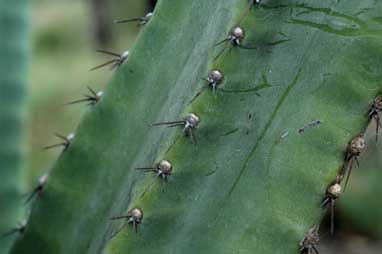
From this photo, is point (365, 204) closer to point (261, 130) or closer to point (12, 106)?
point (12, 106)

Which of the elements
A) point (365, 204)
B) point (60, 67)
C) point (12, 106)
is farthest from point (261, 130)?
point (60, 67)

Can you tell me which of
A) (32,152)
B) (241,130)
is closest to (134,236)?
(241,130)

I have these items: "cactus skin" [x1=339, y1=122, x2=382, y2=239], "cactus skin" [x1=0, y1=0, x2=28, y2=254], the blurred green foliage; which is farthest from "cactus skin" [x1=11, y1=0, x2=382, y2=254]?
"cactus skin" [x1=339, y1=122, x2=382, y2=239]

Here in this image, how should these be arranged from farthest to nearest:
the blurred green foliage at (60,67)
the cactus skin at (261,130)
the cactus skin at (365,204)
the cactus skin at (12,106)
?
the blurred green foliage at (60,67) < the cactus skin at (365,204) < the cactus skin at (12,106) < the cactus skin at (261,130)

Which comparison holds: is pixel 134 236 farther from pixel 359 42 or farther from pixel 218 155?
pixel 359 42

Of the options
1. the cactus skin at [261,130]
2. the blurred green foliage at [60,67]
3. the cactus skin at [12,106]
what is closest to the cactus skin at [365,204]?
the blurred green foliage at [60,67]

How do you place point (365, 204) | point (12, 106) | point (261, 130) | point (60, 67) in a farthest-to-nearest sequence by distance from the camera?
point (60, 67) → point (365, 204) → point (12, 106) → point (261, 130)

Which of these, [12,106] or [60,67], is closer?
[12,106]

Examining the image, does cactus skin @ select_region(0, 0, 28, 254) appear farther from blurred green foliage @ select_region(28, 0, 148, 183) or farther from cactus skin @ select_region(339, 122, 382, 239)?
cactus skin @ select_region(339, 122, 382, 239)

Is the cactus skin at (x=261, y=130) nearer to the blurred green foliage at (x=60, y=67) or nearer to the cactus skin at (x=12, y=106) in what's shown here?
the cactus skin at (x=12, y=106)
